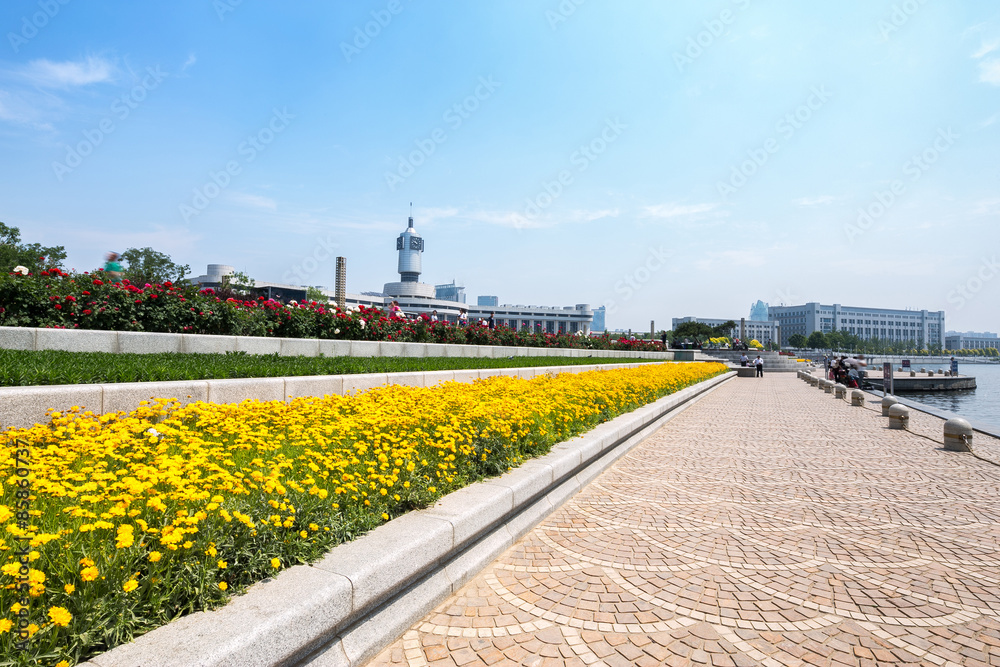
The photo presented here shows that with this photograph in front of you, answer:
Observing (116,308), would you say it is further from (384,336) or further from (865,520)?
(865,520)

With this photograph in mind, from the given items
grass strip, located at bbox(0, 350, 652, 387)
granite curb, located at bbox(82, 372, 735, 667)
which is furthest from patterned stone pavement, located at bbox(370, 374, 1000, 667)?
grass strip, located at bbox(0, 350, 652, 387)

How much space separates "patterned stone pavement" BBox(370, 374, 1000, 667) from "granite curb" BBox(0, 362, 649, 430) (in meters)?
3.72

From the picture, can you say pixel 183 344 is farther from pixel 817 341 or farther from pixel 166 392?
pixel 817 341

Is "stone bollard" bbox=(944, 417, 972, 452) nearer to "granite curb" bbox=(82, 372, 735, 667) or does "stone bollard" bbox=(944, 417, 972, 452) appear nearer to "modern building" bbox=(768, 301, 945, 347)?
"granite curb" bbox=(82, 372, 735, 667)

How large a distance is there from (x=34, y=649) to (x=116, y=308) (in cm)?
806

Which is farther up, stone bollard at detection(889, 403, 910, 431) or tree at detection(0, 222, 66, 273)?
tree at detection(0, 222, 66, 273)

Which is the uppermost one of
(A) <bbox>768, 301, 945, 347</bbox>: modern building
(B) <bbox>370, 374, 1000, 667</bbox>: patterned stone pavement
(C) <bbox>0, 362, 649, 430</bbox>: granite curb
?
(A) <bbox>768, 301, 945, 347</bbox>: modern building

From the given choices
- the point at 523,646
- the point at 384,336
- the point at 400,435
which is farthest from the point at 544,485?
the point at 384,336

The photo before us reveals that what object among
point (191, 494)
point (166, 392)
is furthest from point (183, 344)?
point (191, 494)

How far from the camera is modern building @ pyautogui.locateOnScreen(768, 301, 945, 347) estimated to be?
158375 millimetres

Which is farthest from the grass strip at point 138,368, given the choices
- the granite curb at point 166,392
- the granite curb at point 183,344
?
the granite curb at point 183,344

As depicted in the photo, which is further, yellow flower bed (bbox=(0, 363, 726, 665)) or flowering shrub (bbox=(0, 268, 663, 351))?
flowering shrub (bbox=(0, 268, 663, 351))

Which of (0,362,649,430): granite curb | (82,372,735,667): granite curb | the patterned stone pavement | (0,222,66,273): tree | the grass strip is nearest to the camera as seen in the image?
(82,372,735,667): granite curb

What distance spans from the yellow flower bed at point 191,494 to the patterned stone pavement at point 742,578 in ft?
2.88
